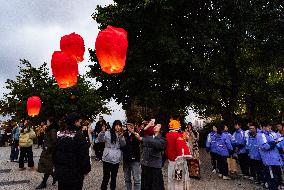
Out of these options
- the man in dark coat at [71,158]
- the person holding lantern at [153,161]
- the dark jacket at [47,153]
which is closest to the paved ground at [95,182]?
the dark jacket at [47,153]

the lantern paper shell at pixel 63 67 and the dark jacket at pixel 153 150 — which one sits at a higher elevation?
the lantern paper shell at pixel 63 67

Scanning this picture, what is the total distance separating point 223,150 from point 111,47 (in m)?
9.69

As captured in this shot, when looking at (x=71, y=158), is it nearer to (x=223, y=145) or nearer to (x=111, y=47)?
(x=111, y=47)

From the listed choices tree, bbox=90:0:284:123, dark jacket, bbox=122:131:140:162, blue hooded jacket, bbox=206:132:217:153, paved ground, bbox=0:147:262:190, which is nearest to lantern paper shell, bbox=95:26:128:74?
dark jacket, bbox=122:131:140:162

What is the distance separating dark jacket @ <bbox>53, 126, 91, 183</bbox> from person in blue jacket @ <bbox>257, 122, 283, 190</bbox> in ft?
19.3

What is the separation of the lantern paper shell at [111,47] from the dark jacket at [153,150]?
316 centimetres

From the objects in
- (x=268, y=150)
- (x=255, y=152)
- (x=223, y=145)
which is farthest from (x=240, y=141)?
(x=268, y=150)

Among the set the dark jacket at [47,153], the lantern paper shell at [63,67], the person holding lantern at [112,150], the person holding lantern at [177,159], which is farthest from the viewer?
the dark jacket at [47,153]

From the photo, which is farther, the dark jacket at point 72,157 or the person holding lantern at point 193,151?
the person holding lantern at point 193,151

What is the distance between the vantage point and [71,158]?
Result: 639 cm

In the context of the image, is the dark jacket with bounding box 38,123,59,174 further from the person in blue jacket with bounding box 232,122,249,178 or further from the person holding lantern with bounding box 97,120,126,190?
the person in blue jacket with bounding box 232,122,249,178

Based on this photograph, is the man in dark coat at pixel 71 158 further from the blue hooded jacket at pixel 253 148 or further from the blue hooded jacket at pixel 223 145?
the blue hooded jacket at pixel 223 145

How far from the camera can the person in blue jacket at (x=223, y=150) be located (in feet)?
45.5

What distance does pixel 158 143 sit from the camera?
845 centimetres
